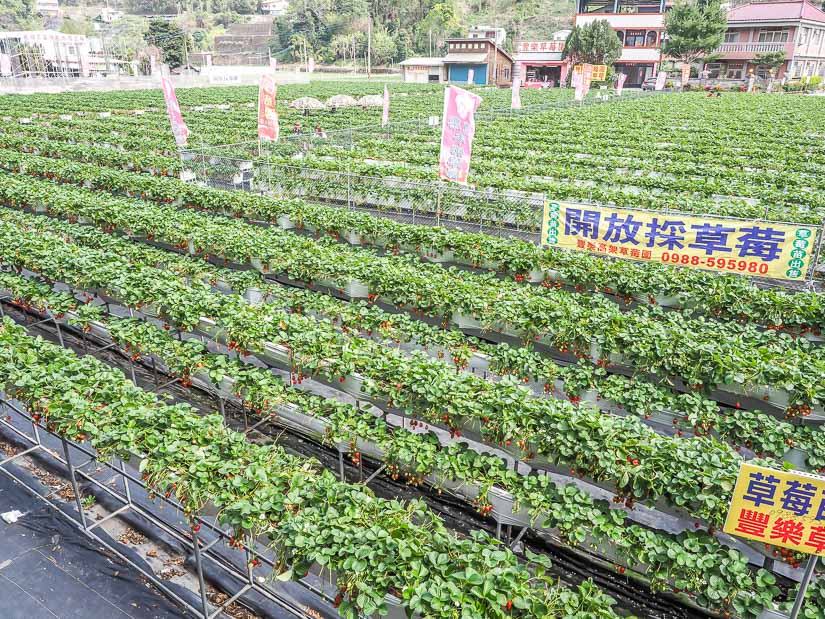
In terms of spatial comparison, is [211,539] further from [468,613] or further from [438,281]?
[438,281]

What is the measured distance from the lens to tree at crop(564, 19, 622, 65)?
74188mm

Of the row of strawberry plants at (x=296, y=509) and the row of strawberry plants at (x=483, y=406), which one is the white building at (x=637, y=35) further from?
the row of strawberry plants at (x=296, y=509)

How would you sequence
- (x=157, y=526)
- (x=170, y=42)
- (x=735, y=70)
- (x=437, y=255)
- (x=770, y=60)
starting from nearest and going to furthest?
(x=157, y=526) → (x=437, y=255) → (x=770, y=60) → (x=735, y=70) → (x=170, y=42)

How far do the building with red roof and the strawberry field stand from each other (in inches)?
2744

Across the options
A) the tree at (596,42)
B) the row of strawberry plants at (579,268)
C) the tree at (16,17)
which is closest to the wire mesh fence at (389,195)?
the row of strawberry plants at (579,268)

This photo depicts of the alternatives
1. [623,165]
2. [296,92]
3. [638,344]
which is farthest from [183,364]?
[296,92]

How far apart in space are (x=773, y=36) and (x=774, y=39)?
394 mm

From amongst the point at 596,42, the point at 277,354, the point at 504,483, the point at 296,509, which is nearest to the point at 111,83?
the point at 596,42

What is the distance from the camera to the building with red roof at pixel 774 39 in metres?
73.2

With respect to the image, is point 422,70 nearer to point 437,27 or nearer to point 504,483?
point 437,27

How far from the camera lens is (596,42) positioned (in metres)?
74.6

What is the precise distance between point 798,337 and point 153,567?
9.71 metres

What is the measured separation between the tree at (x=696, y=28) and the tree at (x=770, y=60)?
475 centimetres

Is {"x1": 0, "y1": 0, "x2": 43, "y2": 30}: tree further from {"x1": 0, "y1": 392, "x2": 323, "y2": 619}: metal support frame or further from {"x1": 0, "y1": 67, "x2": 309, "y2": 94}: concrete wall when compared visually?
{"x1": 0, "y1": 392, "x2": 323, "y2": 619}: metal support frame
